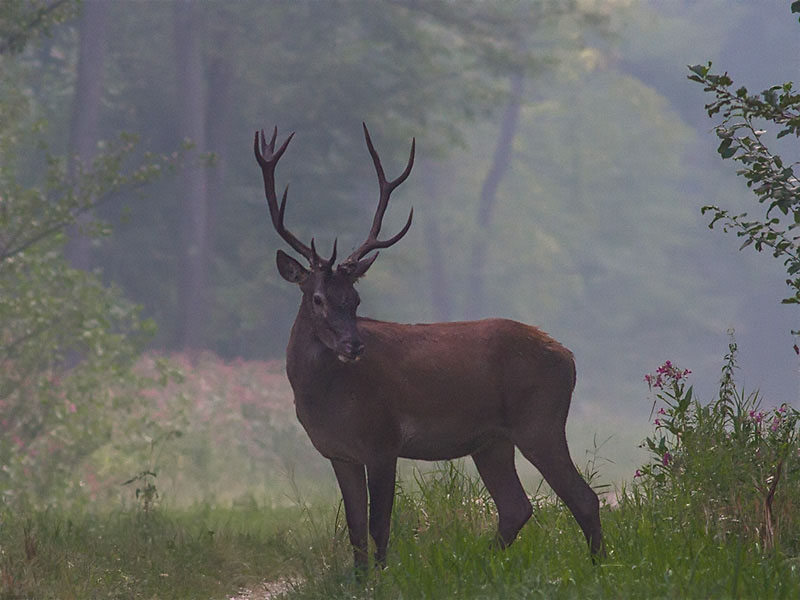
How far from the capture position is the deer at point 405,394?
24.4ft

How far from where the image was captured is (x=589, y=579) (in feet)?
20.8

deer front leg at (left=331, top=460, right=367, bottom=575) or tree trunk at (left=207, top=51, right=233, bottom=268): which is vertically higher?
tree trunk at (left=207, top=51, right=233, bottom=268)

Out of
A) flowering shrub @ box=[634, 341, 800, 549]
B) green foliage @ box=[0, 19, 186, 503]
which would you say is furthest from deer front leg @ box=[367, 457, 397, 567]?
green foliage @ box=[0, 19, 186, 503]

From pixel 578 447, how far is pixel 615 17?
30609 millimetres

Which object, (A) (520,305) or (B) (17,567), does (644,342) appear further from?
(B) (17,567)

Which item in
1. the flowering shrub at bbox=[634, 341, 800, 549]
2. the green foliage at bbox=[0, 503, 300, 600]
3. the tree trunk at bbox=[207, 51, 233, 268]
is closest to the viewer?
the flowering shrub at bbox=[634, 341, 800, 549]

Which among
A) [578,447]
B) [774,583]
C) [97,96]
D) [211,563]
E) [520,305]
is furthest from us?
[520,305]

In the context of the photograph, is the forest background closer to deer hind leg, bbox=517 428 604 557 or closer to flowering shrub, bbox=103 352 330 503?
flowering shrub, bbox=103 352 330 503

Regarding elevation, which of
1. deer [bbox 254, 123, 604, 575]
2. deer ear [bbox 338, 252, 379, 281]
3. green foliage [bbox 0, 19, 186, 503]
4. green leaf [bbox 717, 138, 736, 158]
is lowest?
deer [bbox 254, 123, 604, 575]

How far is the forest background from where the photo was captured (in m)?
14.7

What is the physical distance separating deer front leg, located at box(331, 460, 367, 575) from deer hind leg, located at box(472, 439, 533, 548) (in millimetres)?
833

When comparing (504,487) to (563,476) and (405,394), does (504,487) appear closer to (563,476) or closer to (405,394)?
(563,476)

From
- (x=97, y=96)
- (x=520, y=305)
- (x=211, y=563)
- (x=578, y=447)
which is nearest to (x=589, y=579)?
(x=211, y=563)

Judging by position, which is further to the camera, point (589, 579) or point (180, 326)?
point (180, 326)
